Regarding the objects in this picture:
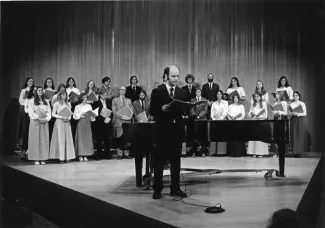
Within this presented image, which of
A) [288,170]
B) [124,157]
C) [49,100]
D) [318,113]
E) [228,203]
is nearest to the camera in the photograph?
[228,203]

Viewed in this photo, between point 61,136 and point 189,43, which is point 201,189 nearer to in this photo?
point 61,136

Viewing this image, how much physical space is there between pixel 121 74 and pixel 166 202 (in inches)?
222

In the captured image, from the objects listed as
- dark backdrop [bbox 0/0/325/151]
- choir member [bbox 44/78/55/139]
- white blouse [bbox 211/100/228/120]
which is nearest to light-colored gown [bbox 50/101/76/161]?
choir member [bbox 44/78/55/139]

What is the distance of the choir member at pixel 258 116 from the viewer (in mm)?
6654

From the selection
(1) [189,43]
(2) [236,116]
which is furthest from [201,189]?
(1) [189,43]

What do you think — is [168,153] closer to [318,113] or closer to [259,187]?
[259,187]

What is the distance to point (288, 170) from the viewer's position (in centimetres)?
541

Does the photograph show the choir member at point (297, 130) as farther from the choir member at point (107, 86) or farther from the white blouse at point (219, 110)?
the choir member at point (107, 86)

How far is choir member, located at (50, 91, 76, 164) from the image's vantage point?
632 centimetres

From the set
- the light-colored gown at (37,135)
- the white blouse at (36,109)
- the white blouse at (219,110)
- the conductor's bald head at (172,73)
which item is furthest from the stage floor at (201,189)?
the conductor's bald head at (172,73)

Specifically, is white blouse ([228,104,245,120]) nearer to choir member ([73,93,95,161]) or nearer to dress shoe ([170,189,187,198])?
choir member ([73,93,95,161])

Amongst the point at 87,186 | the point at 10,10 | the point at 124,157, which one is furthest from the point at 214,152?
the point at 10,10

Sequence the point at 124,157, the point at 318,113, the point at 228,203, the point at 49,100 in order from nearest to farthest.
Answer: the point at 228,203
the point at 49,100
the point at 124,157
the point at 318,113

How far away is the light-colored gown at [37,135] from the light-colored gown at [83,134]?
0.56 metres
